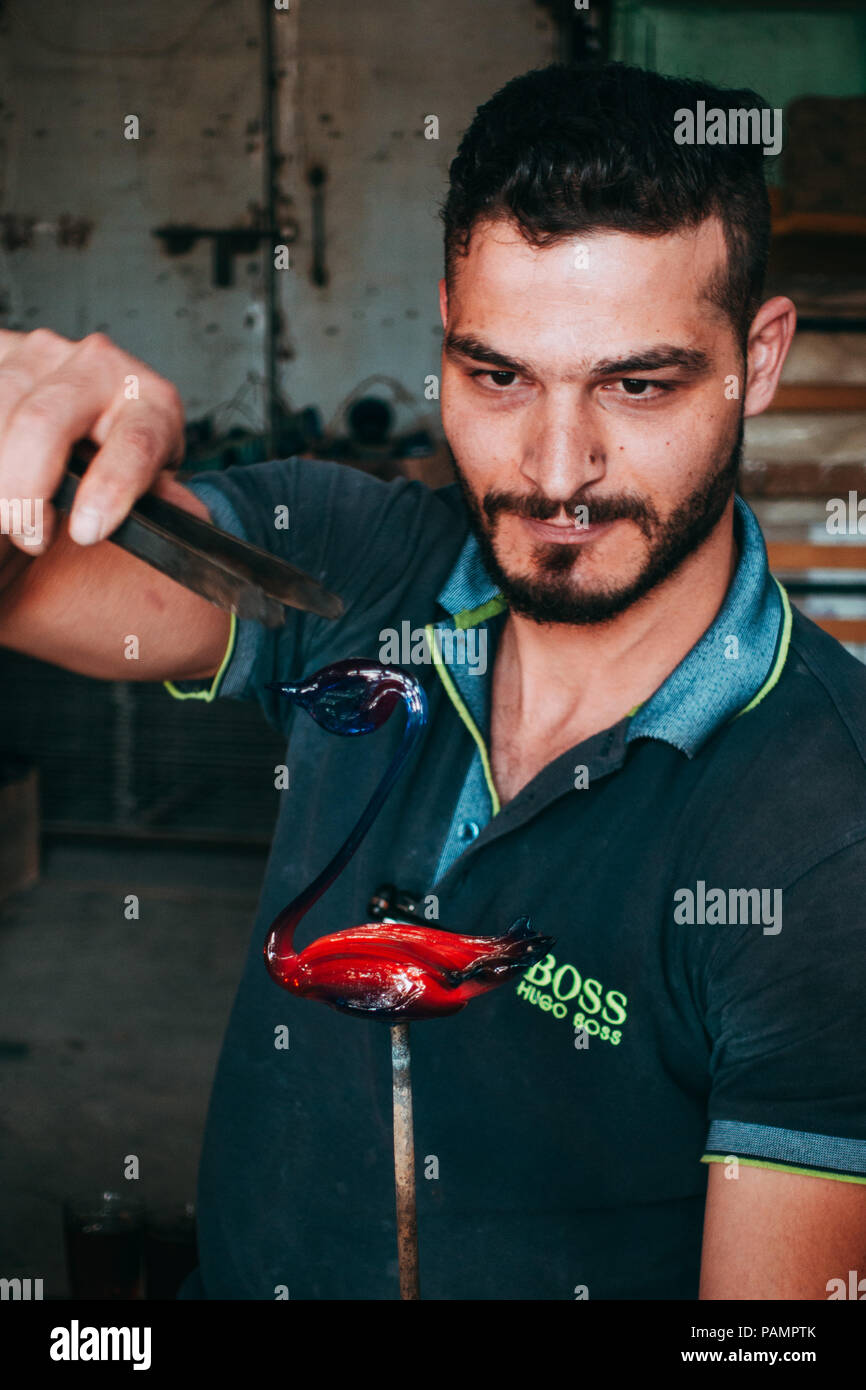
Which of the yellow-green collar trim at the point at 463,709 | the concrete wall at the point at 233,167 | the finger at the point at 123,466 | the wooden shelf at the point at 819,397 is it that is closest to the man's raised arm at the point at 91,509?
the finger at the point at 123,466

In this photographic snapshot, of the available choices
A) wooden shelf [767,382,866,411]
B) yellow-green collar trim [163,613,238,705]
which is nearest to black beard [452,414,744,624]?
yellow-green collar trim [163,613,238,705]

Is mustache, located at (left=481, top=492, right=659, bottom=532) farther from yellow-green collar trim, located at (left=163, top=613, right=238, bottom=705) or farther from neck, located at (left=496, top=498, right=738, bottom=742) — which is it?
yellow-green collar trim, located at (left=163, top=613, right=238, bottom=705)

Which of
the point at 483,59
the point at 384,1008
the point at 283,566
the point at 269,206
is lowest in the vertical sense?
the point at 384,1008

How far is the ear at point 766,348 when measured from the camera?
3.28 feet

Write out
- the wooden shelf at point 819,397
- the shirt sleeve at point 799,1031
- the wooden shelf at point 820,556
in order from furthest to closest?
the wooden shelf at point 820,556 → the wooden shelf at point 819,397 → the shirt sleeve at point 799,1031

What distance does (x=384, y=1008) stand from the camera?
595 mm

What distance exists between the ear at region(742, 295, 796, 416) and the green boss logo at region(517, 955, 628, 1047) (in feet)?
1.52

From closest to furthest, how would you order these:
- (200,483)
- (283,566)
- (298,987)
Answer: (283,566), (298,987), (200,483)

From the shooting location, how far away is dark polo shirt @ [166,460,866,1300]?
33.4 inches

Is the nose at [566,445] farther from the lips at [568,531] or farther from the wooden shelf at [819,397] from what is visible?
the wooden shelf at [819,397]
